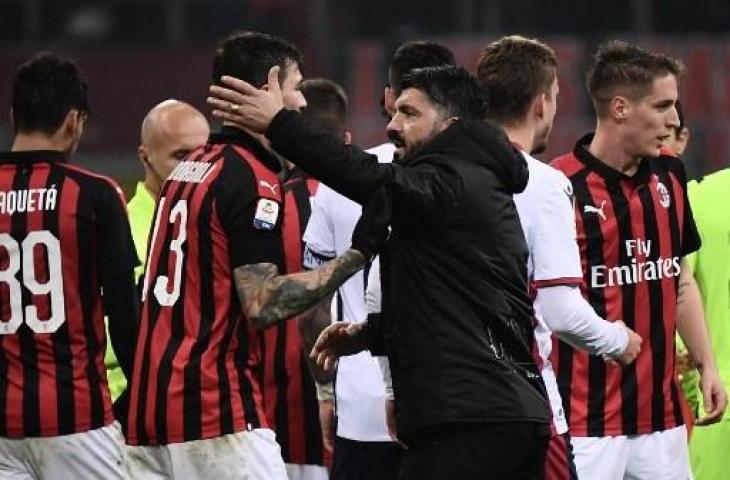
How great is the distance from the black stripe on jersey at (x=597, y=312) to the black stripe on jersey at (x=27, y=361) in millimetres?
1777

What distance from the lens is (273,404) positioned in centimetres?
691

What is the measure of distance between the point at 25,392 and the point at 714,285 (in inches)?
102

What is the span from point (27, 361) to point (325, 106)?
1939 mm

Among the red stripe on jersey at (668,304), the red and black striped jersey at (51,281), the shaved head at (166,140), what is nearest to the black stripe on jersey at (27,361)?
the red and black striped jersey at (51,281)

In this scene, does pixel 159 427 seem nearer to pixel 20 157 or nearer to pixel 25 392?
pixel 25 392

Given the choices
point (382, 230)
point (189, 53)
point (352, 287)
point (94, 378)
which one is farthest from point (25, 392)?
point (189, 53)

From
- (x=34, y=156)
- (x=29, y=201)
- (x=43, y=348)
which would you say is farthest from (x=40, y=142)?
(x=43, y=348)

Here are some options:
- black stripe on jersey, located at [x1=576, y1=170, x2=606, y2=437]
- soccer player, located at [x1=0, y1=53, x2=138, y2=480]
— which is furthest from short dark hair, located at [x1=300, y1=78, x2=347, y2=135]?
soccer player, located at [x1=0, y1=53, x2=138, y2=480]

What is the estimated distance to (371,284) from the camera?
5.34m

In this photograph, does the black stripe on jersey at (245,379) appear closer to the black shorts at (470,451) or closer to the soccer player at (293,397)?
the black shorts at (470,451)

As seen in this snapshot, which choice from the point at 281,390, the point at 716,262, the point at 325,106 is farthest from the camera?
the point at 325,106

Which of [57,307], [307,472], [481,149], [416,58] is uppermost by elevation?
[416,58]

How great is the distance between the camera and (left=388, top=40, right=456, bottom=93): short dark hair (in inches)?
257

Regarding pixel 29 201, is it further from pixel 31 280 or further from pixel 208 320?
pixel 208 320
